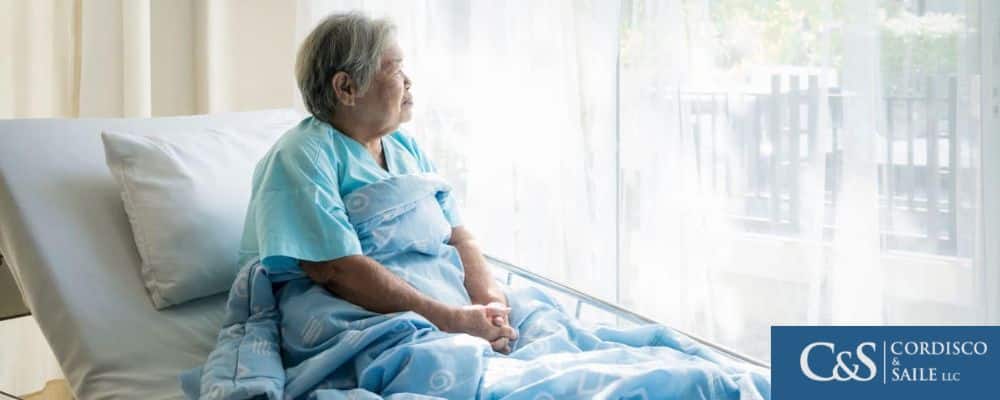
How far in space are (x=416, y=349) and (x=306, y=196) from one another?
38cm

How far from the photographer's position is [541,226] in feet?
9.16

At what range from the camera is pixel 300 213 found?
5.42 ft

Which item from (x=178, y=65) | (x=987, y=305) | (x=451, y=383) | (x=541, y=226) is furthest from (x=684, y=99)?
(x=178, y=65)

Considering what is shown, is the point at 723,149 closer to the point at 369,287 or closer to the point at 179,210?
the point at 369,287

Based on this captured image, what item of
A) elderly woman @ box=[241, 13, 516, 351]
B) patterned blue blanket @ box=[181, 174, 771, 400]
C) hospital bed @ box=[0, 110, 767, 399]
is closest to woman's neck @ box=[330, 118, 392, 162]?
elderly woman @ box=[241, 13, 516, 351]

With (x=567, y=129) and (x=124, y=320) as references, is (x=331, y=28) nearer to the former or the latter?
(x=124, y=320)

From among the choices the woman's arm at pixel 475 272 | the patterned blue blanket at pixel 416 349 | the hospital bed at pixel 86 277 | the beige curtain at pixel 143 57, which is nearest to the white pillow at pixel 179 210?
the hospital bed at pixel 86 277

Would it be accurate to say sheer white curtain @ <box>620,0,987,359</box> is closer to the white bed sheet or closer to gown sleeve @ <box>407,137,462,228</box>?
gown sleeve @ <box>407,137,462,228</box>

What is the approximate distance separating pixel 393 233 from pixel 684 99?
99 centimetres

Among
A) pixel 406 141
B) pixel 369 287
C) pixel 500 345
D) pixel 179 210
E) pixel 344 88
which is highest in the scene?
pixel 344 88

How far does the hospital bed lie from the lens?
65.0 inches

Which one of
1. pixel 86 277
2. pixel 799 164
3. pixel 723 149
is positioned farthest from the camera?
pixel 723 149

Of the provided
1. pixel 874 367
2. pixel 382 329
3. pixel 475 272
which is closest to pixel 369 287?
pixel 382 329

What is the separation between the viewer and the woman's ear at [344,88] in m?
1.79
